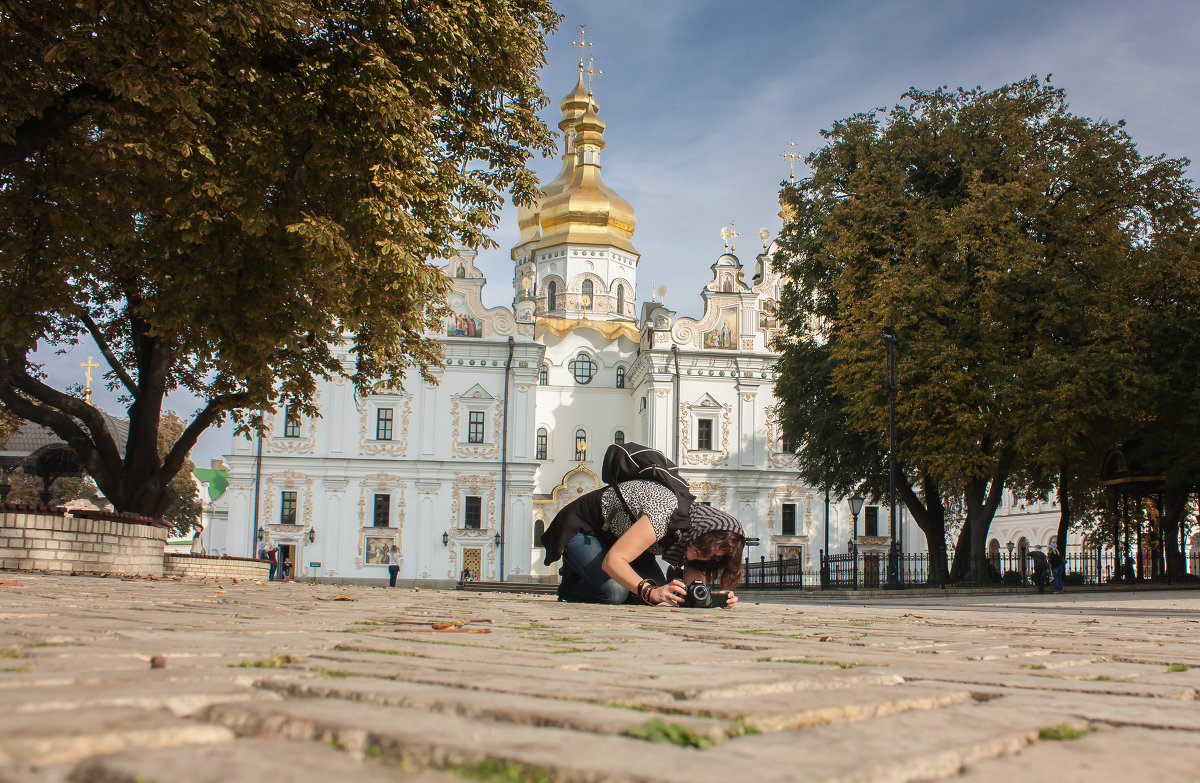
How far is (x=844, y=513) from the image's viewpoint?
44500mm

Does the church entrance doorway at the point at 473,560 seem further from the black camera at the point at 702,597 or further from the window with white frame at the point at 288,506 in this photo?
the black camera at the point at 702,597

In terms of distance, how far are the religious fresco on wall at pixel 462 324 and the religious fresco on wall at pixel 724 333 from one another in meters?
10.2

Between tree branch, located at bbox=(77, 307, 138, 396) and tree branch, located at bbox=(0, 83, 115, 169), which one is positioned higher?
tree branch, located at bbox=(0, 83, 115, 169)

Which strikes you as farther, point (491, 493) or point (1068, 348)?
point (491, 493)

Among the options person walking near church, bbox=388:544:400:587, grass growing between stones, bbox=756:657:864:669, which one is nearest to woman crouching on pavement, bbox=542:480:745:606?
grass growing between stones, bbox=756:657:864:669

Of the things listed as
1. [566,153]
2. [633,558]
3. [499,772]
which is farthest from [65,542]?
[566,153]

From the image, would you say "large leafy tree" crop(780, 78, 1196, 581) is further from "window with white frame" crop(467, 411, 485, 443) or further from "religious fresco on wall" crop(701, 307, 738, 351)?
"window with white frame" crop(467, 411, 485, 443)

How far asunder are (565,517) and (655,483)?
0.94m

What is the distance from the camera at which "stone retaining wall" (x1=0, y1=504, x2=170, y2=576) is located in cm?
1171

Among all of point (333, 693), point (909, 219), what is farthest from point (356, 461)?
point (333, 693)

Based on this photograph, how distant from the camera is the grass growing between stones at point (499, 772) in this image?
126cm

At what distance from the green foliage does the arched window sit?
46837 millimetres

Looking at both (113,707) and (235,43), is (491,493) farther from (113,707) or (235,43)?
(113,707)

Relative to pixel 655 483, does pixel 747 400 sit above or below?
above
